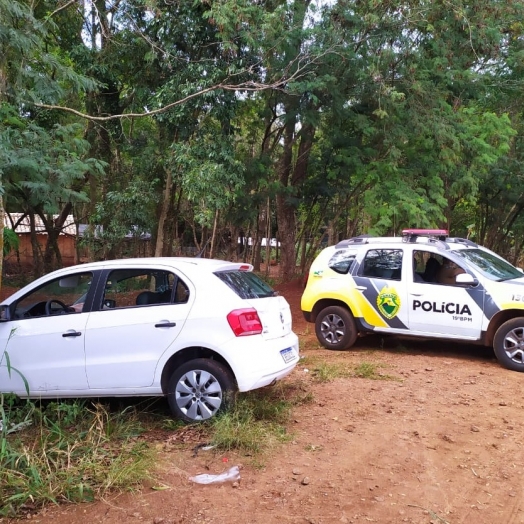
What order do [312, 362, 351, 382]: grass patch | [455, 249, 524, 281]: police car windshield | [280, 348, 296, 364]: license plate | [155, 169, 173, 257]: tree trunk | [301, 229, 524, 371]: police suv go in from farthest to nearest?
[155, 169, 173, 257]: tree trunk
[455, 249, 524, 281]: police car windshield
[301, 229, 524, 371]: police suv
[312, 362, 351, 382]: grass patch
[280, 348, 296, 364]: license plate

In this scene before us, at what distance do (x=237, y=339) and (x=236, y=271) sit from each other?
0.95 m

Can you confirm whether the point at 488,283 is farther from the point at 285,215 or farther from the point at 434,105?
the point at 285,215

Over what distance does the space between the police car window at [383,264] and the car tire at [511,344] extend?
5.47 ft

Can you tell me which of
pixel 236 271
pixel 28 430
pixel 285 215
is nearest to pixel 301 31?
pixel 285 215

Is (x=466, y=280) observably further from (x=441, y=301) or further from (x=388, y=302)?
(x=388, y=302)

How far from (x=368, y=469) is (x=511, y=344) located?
158 inches

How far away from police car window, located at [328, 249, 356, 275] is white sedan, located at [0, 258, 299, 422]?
3367 millimetres

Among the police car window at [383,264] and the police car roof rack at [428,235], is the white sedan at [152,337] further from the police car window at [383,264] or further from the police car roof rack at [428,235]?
the police car roof rack at [428,235]

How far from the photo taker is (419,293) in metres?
7.94

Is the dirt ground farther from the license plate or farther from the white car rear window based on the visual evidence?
the white car rear window

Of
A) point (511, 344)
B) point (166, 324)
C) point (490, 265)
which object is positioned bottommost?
point (511, 344)

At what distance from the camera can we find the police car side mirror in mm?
7461

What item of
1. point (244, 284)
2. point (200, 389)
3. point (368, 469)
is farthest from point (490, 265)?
point (200, 389)

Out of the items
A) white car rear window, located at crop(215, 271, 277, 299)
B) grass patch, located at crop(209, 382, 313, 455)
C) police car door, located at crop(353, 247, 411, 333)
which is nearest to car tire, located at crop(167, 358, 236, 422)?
grass patch, located at crop(209, 382, 313, 455)
